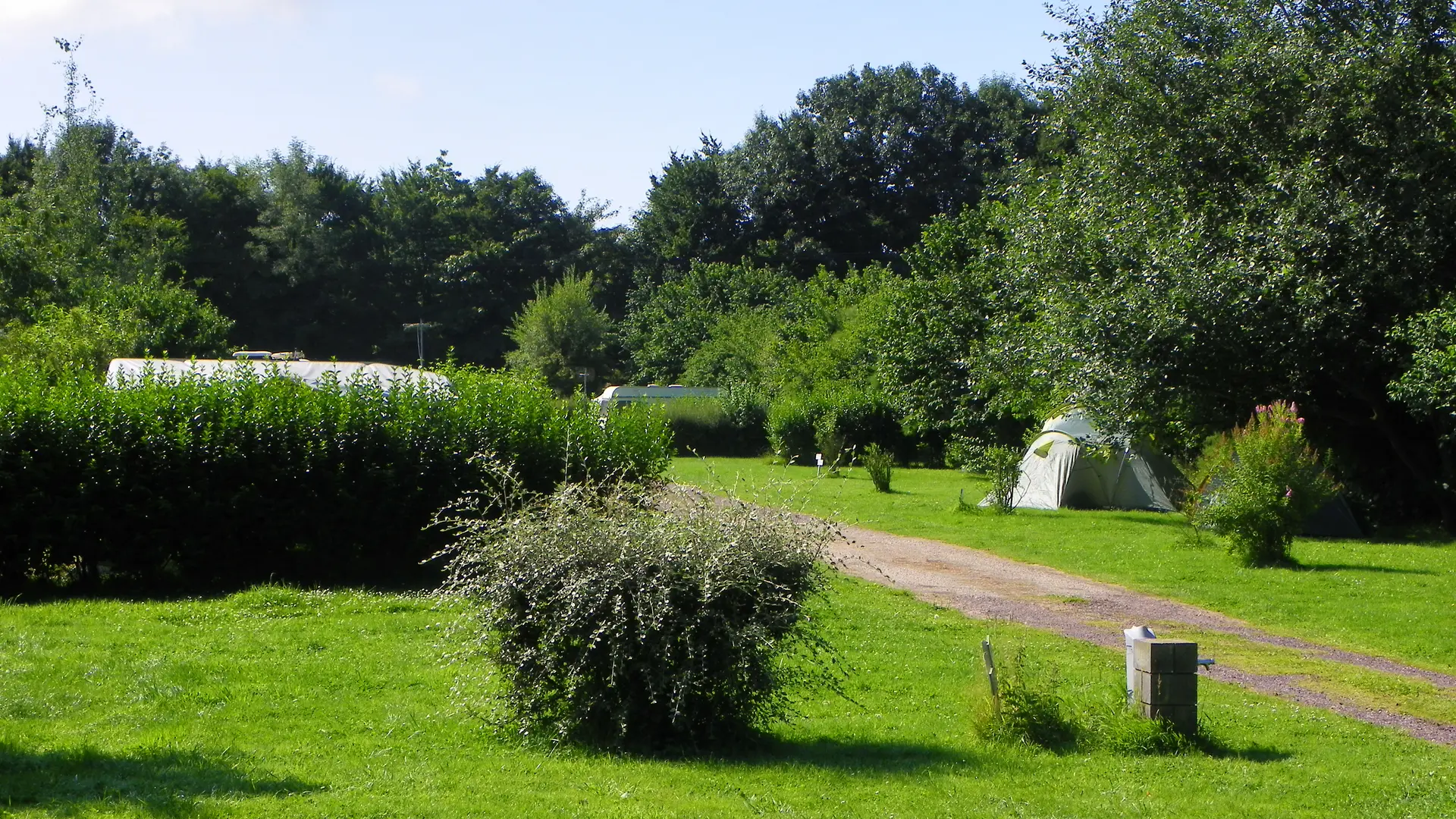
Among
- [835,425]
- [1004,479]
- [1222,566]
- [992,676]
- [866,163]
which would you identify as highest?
[866,163]

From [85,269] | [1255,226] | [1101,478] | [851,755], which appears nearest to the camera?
[851,755]

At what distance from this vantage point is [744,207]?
63.0 meters

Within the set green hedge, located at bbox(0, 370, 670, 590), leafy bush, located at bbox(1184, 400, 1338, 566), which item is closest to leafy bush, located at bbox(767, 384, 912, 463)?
leafy bush, located at bbox(1184, 400, 1338, 566)

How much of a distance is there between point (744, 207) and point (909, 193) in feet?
28.8

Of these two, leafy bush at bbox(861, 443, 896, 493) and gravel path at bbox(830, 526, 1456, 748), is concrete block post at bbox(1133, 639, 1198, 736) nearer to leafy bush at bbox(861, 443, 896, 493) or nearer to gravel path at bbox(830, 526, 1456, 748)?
gravel path at bbox(830, 526, 1456, 748)

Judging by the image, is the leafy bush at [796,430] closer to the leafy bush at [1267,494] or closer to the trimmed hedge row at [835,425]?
the trimmed hedge row at [835,425]

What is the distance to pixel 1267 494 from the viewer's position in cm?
1525

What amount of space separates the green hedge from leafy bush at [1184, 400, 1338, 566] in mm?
7522

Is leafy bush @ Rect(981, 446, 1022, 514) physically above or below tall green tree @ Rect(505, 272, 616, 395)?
below

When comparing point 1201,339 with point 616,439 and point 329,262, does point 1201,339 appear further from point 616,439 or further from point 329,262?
point 329,262

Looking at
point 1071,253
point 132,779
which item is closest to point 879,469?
point 1071,253

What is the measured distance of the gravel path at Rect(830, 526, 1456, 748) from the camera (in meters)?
8.79

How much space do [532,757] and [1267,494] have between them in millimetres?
11838

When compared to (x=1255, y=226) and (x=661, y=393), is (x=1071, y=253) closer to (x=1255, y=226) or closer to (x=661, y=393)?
(x=1255, y=226)
